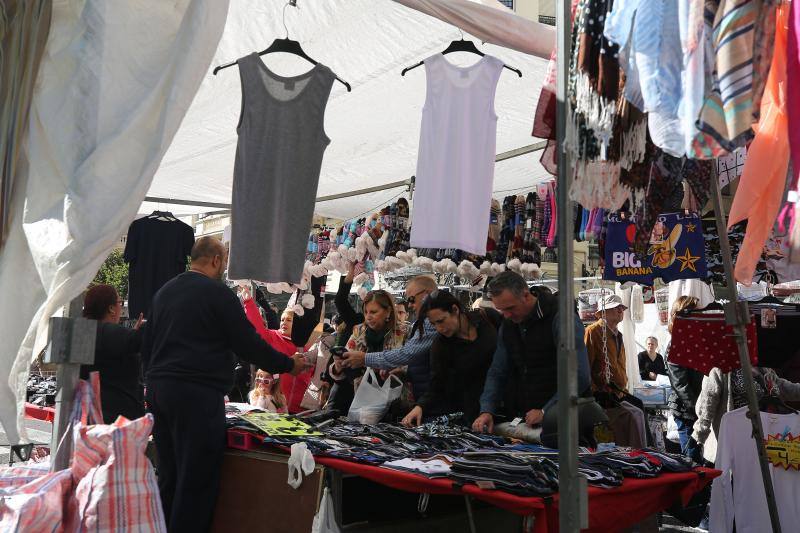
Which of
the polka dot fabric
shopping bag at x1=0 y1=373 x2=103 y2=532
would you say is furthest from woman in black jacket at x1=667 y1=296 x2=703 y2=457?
shopping bag at x1=0 y1=373 x2=103 y2=532

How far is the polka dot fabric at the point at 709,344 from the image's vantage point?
185 inches

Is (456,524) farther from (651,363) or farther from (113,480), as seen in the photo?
(651,363)

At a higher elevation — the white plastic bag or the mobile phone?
the mobile phone

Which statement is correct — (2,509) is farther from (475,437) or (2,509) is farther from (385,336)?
(385,336)

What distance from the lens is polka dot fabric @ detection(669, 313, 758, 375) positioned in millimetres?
4695

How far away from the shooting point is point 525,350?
4.15 metres

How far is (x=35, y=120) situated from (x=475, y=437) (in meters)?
2.61

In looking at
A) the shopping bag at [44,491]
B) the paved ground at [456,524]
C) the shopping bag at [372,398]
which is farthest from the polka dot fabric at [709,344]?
the shopping bag at [44,491]

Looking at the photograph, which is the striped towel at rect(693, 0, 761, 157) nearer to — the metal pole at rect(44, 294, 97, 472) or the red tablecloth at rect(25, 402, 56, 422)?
the metal pole at rect(44, 294, 97, 472)

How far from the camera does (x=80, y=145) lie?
2510 millimetres

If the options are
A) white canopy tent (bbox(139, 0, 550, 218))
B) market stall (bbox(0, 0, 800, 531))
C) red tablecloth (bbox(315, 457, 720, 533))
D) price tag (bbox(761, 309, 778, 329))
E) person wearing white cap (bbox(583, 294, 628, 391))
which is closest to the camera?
market stall (bbox(0, 0, 800, 531))

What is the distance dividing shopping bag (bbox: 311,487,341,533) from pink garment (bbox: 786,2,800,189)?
2.36 metres

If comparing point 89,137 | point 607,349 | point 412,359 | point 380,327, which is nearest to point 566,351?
point 89,137

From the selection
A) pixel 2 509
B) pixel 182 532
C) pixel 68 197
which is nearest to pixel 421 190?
pixel 68 197
